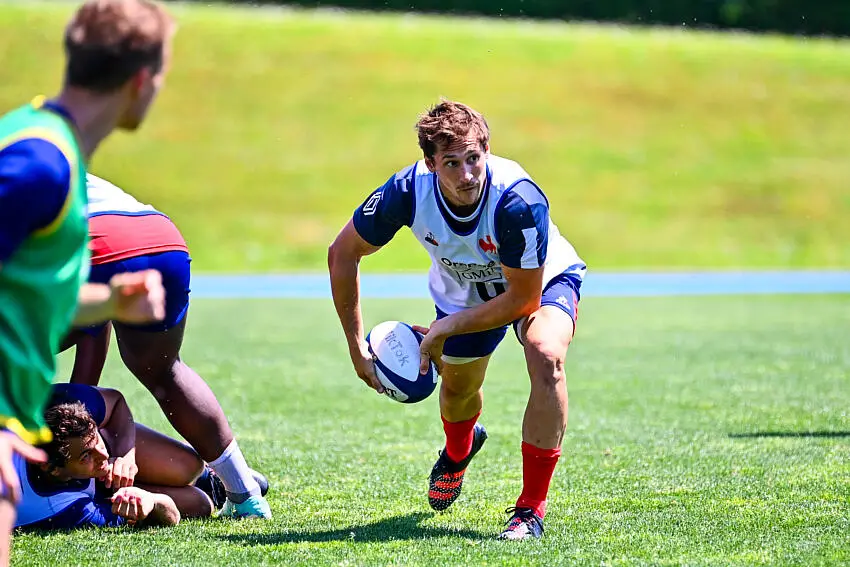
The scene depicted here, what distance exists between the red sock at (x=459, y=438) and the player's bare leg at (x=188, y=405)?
2.81 ft

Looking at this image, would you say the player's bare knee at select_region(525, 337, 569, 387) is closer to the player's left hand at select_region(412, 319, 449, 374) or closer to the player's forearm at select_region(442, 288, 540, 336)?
the player's forearm at select_region(442, 288, 540, 336)

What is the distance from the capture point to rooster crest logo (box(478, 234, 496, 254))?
4.41 meters

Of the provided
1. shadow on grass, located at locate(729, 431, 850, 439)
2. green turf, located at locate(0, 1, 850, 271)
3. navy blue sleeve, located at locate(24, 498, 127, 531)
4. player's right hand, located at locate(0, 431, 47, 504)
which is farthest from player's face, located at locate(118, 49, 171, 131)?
green turf, located at locate(0, 1, 850, 271)

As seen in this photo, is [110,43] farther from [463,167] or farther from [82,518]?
[82,518]

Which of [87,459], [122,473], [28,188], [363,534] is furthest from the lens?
[363,534]

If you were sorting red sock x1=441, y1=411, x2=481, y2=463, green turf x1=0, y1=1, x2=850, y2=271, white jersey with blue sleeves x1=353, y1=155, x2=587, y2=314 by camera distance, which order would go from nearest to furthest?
white jersey with blue sleeves x1=353, y1=155, x2=587, y2=314 < red sock x1=441, y1=411, x2=481, y2=463 < green turf x1=0, y1=1, x2=850, y2=271

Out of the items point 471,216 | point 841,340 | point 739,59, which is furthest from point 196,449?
point 739,59

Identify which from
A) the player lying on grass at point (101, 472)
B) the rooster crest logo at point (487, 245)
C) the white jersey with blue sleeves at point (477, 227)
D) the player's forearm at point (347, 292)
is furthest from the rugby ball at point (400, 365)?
the player lying on grass at point (101, 472)

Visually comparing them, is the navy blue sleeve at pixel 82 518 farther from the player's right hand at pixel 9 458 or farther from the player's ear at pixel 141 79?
the player's ear at pixel 141 79

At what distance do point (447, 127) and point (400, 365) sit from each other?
1.10m

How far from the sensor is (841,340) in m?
11.2

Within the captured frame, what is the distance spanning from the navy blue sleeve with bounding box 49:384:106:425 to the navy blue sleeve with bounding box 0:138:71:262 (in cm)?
192

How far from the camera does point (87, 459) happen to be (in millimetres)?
4070

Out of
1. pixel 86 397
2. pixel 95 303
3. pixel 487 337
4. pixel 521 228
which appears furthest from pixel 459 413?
pixel 95 303
